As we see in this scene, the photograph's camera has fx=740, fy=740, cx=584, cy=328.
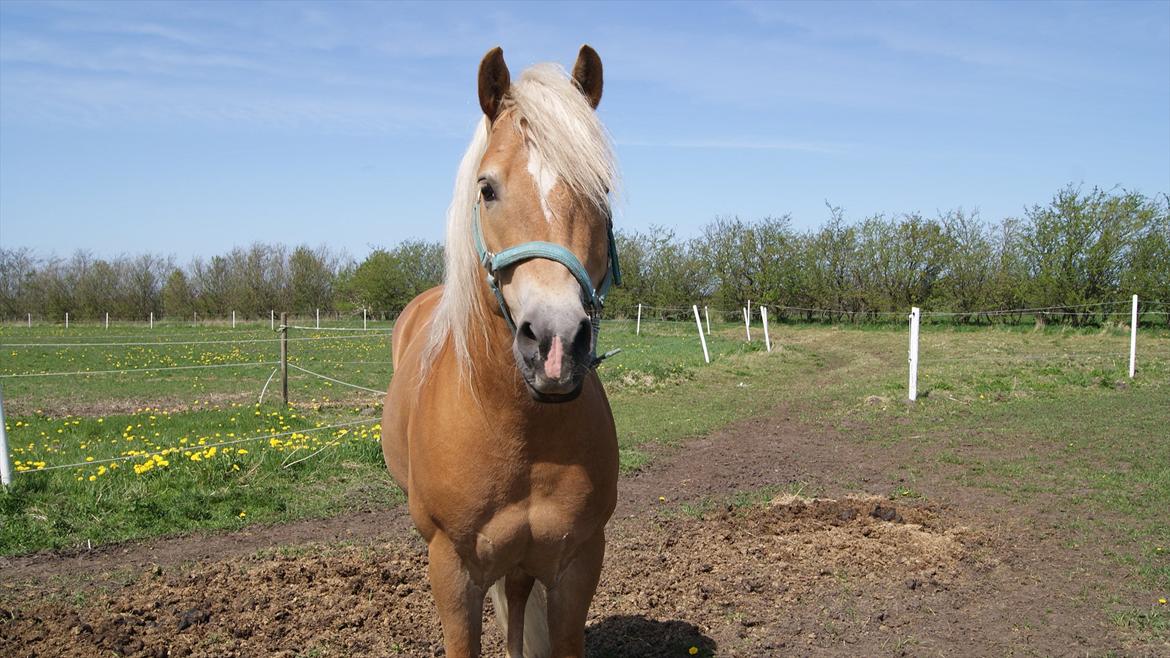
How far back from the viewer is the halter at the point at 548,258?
5.76 feet

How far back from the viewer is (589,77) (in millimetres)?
2197

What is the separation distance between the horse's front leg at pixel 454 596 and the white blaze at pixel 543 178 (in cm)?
115

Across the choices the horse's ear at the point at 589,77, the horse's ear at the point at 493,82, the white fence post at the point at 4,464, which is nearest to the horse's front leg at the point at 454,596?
the horse's ear at the point at 493,82

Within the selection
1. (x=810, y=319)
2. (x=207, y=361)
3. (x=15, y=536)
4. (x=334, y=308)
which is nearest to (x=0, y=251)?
(x=334, y=308)

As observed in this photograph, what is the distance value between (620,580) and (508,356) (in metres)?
2.92

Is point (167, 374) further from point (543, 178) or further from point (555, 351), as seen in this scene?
point (555, 351)

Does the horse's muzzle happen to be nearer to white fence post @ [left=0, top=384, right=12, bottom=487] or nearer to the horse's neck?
the horse's neck

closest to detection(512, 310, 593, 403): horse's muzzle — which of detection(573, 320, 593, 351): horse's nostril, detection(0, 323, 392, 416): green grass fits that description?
detection(573, 320, 593, 351): horse's nostril

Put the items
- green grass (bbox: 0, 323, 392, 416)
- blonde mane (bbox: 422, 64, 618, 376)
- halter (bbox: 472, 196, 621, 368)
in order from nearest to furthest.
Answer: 1. halter (bbox: 472, 196, 621, 368)
2. blonde mane (bbox: 422, 64, 618, 376)
3. green grass (bbox: 0, 323, 392, 416)

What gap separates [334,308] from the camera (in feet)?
153

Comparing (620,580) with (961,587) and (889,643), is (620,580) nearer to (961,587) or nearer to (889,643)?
(889,643)

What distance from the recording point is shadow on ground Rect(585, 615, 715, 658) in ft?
12.1

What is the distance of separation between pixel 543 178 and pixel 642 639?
281 centimetres

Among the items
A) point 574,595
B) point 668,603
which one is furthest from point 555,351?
point 668,603
